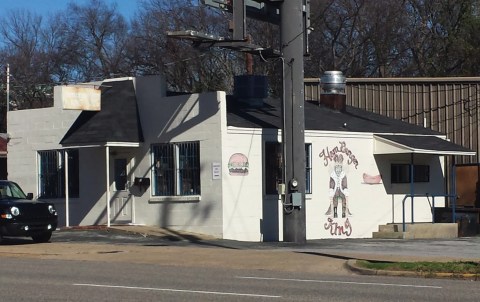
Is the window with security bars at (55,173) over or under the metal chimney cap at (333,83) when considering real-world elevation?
under

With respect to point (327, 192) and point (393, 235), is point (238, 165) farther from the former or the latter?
point (393, 235)

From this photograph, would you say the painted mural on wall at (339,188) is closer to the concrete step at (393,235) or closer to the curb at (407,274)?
the concrete step at (393,235)

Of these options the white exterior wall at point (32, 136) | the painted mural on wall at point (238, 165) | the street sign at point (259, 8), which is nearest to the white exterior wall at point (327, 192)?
the painted mural on wall at point (238, 165)

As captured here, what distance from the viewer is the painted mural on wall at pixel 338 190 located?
28.2 m

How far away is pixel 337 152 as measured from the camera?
2853 cm

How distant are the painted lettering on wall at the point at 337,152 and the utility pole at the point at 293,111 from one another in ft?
12.6

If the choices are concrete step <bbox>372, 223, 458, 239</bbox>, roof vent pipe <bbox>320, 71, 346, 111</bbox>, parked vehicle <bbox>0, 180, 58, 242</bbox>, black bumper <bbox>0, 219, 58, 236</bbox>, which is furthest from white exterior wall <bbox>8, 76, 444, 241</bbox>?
black bumper <bbox>0, 219, 58, 236</bbox>

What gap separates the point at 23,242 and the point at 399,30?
105 ft

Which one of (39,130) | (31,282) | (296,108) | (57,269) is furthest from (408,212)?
(31,282)

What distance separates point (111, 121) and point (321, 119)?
274 inches

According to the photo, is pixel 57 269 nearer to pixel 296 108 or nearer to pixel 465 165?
pixel 296 108

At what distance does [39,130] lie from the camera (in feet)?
99.8

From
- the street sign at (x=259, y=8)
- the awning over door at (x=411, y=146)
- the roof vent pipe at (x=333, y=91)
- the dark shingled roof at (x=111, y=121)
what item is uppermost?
the street sign at (x=259, y=8)

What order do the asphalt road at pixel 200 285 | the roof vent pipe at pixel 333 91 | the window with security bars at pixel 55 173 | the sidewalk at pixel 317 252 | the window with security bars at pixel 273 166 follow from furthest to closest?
the roof vent pipe at pixel 333 91
the window with security bars at pixel 55 173
the window with security bars at pixel 273 166
the sidewalk at pixel 317 252
the asphalt road at pixel 200 285
